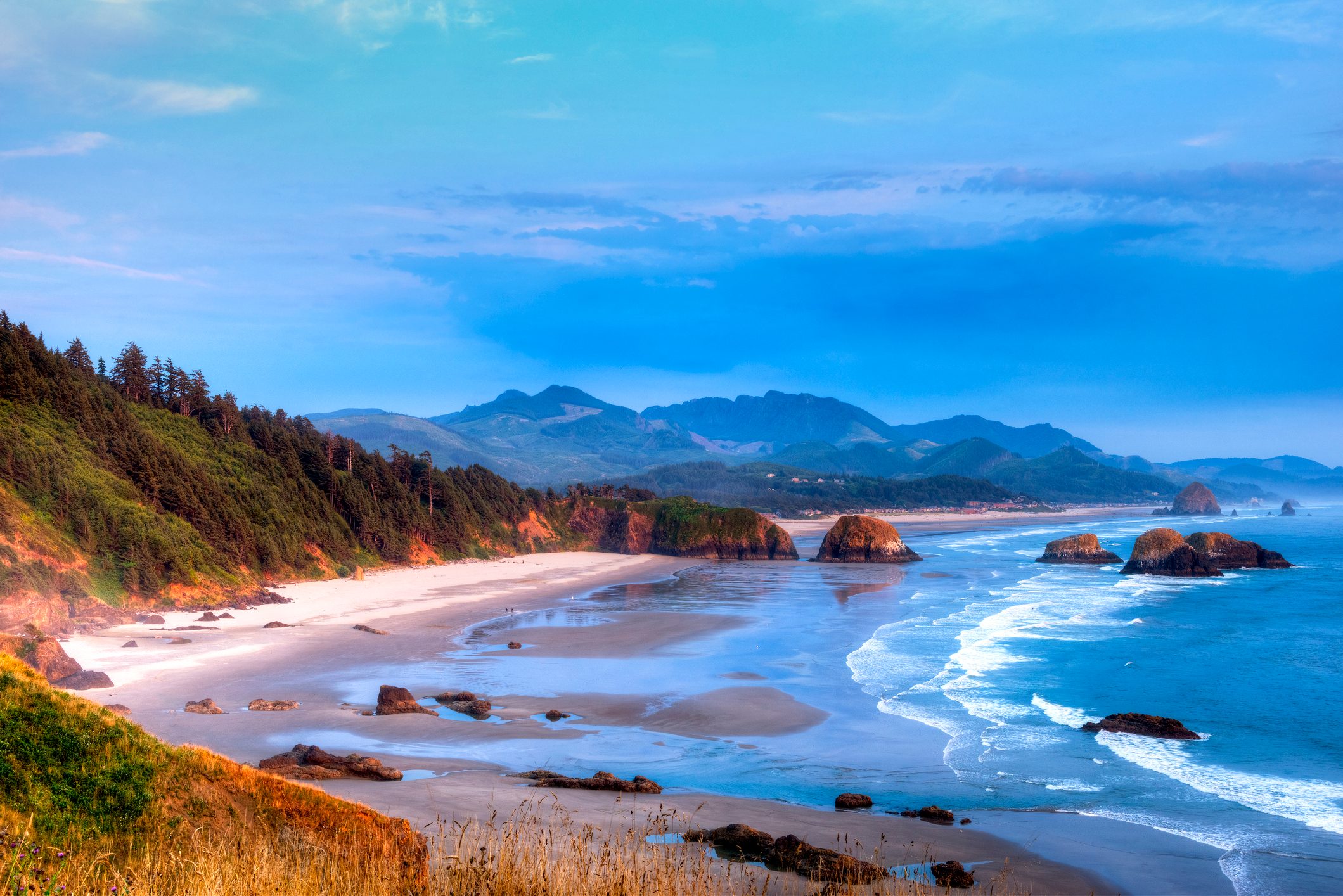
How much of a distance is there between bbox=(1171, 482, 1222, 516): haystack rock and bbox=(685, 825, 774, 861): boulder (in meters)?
184

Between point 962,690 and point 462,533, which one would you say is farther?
point 462,533

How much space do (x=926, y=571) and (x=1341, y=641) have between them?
31.4 m

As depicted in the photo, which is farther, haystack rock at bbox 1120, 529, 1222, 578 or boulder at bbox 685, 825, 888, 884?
haystack rock at bbox 1120, 529, 1222, 578

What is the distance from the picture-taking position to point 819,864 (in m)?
10.7

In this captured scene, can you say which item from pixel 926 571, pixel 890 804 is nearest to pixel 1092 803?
pixel 890 804

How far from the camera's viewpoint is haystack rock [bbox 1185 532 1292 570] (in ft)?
197

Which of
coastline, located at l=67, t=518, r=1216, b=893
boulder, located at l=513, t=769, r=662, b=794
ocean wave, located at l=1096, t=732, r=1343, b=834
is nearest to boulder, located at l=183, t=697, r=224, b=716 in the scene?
coastline, located at l=67, t=518, r=1216, b=893

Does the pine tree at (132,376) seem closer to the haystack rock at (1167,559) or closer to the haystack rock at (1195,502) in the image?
the haystack rock at (1167,559)

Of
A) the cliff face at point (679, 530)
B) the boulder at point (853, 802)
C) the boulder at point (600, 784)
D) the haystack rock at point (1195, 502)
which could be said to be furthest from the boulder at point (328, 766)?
the haystack rock at point (1195, 502)

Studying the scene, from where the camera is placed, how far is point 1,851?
6582 mm

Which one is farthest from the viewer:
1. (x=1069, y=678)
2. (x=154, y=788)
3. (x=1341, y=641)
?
(x=1341, y=641)

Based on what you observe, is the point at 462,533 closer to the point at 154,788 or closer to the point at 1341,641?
the point at 1341,641

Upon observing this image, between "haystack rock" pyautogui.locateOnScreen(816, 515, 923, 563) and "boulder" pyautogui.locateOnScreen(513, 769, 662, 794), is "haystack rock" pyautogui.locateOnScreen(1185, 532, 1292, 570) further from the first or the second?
"boulder" pyautogui.locateOnScreen(513, 769, 662, 794)

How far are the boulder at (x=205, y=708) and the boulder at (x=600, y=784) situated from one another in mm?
8188
